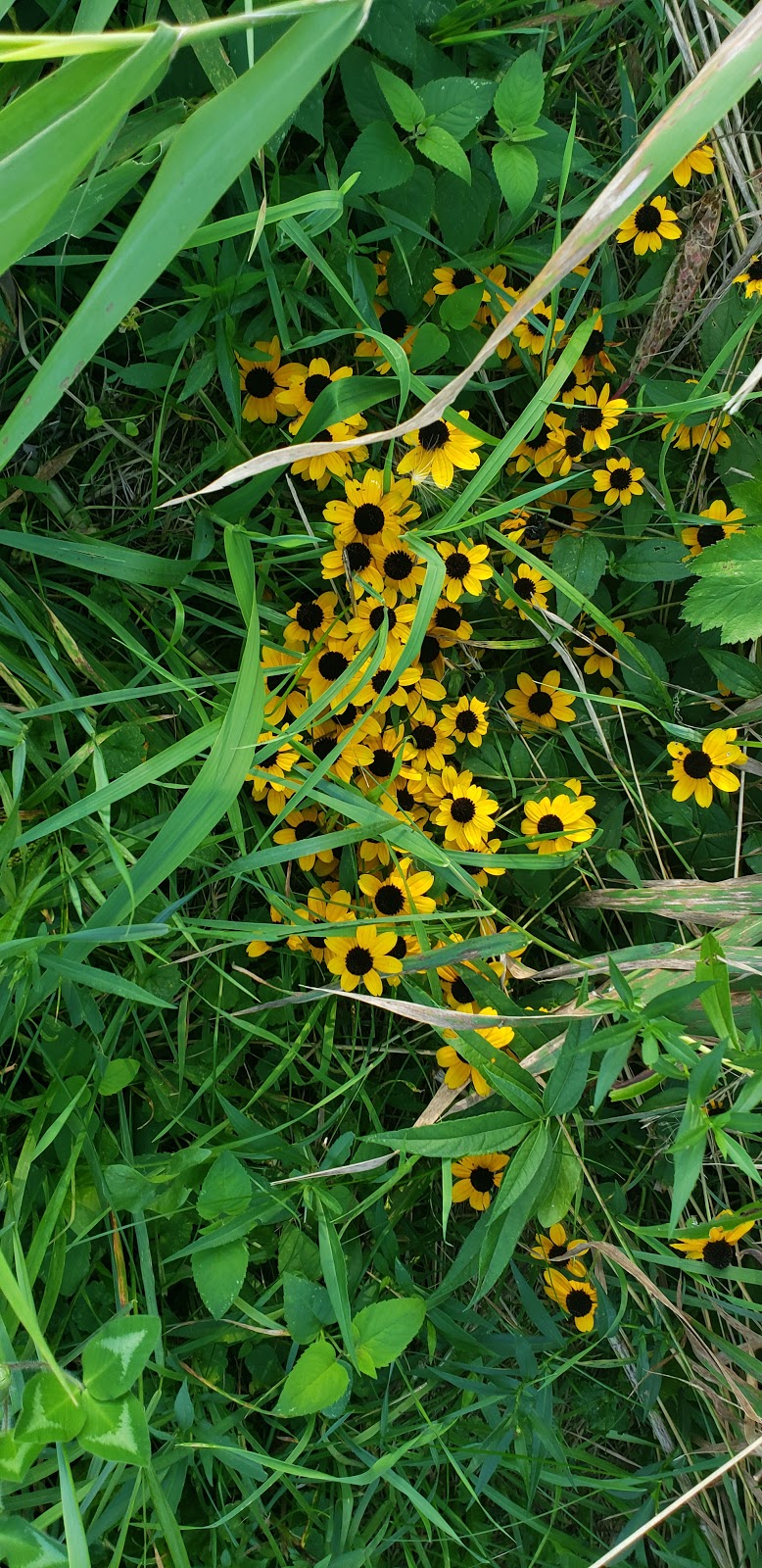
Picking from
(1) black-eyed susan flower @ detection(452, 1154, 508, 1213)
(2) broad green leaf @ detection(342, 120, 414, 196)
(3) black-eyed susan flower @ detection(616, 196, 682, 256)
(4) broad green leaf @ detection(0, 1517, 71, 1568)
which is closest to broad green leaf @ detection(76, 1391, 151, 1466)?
(4) broad green leaf @ detection(0, 1517, 71, 1568)

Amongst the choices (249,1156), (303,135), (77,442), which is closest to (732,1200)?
(249,1156)

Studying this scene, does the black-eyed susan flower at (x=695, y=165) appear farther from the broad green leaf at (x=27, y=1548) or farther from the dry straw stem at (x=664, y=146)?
the broad green leaf at (x=27, y=1548)

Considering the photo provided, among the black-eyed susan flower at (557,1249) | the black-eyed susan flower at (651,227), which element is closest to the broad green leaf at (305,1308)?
the black-eyed susan flower at (557,1249)

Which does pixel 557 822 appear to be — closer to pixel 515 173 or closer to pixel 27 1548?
pixel 515 173

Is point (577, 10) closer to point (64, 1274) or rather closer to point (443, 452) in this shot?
point (443, 452)

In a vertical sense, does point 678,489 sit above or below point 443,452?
below

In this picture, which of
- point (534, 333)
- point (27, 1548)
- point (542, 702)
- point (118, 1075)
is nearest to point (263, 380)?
point (534, 333)
